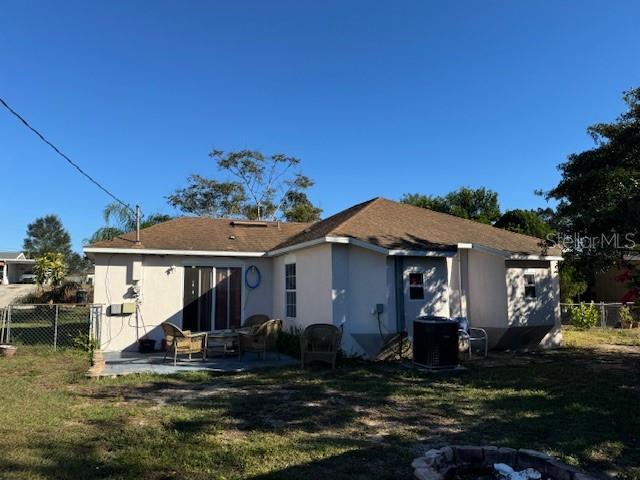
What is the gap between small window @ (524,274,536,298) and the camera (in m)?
13.2

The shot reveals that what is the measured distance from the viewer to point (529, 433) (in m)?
5.92

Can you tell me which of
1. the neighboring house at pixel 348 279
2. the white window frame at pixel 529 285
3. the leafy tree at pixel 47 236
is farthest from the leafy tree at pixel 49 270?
the leafy tree at pixel 47 236

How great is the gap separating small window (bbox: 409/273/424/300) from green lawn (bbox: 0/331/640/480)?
7.66 feet

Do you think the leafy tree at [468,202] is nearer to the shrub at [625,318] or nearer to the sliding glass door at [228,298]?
the shrub at [625,318]

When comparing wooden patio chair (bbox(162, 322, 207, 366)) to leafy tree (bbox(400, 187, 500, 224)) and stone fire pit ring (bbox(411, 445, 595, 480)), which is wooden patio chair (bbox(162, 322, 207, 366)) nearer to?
stone fire pit ring (bbox(411, 445, 595, 480))

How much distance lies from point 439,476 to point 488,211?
38.4m

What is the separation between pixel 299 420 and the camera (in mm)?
6621

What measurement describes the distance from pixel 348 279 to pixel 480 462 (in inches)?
319

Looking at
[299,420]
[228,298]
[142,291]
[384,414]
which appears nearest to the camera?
[299,420]

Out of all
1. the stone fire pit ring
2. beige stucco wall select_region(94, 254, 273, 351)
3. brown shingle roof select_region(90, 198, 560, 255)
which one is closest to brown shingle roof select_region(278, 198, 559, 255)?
brown shingle roof select_region(90, 198, 560, 255)

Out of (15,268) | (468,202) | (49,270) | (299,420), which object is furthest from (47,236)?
(299,420)

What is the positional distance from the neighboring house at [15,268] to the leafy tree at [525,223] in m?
54.0

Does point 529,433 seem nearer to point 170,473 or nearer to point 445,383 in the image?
point 445,383

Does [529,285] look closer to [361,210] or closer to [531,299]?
[531,299]
